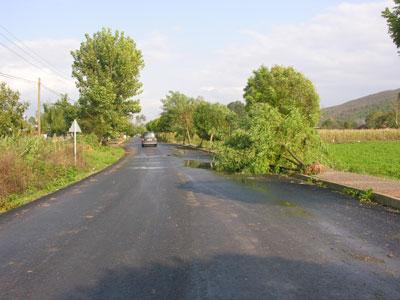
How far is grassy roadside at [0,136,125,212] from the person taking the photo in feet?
46.6

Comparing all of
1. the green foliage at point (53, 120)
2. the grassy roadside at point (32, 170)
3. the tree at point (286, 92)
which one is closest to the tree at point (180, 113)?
the green foliage at point (53, 120)

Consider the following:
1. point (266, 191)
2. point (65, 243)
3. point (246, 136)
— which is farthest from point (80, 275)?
point (246, 136)

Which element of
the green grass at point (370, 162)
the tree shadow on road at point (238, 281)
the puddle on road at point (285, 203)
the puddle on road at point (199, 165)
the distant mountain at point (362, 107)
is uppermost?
the distant mountain at point (362, 107)

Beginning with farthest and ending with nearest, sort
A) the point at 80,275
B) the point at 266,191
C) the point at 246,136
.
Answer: the point at 246,136, the point at 266,191, the point at 80,275

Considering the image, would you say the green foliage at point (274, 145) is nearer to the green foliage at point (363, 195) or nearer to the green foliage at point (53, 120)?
the green foliage at point (363, 195)

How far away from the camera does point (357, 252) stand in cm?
681

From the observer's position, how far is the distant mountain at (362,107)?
16600 centimetres

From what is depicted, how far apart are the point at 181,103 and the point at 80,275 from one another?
78281 mm

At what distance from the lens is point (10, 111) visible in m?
27.1

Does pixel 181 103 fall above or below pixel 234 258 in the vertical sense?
above

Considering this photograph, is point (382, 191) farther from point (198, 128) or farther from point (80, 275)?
point (198, 128)

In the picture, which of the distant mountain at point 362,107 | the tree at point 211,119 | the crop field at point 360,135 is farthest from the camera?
the distant mountain at point 362,107

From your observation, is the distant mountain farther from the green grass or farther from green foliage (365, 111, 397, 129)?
the green grass

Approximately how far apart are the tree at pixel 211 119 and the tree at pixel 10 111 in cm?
2518
